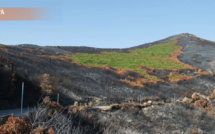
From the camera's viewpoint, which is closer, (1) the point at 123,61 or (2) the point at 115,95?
(2) the point at 115,95

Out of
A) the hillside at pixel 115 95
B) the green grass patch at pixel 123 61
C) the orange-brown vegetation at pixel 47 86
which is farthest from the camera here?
the green grass patch at pixel 123 61

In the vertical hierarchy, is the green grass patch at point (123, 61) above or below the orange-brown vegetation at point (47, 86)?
above

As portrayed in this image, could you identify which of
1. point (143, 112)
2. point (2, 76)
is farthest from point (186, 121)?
point (2, 76)

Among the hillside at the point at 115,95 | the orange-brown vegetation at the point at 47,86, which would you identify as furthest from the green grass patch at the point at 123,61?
the orange-brown vegetation at the point at 47,86

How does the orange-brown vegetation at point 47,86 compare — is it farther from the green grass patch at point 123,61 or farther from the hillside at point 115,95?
the green grass patch at point 123,61

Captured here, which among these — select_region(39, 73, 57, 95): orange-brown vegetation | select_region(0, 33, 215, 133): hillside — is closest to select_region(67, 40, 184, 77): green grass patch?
select_region(0, 33, 215, 133): hillside

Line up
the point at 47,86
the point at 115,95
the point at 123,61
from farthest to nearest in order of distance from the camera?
the point at 123,61 → the point at 115,95 → the point at 47,86

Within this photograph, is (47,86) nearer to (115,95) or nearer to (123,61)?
(115,95)

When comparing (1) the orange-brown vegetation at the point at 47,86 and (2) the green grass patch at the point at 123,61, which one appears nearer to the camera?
(1) the orange-brown vegetation at the point at 47,86

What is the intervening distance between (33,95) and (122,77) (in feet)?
42.0

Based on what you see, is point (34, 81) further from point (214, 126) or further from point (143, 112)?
point (214, 126)

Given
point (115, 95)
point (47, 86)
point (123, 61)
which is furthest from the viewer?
point (123, 61)

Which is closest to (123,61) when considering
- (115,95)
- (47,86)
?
(115,95)

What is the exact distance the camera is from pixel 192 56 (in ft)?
157
